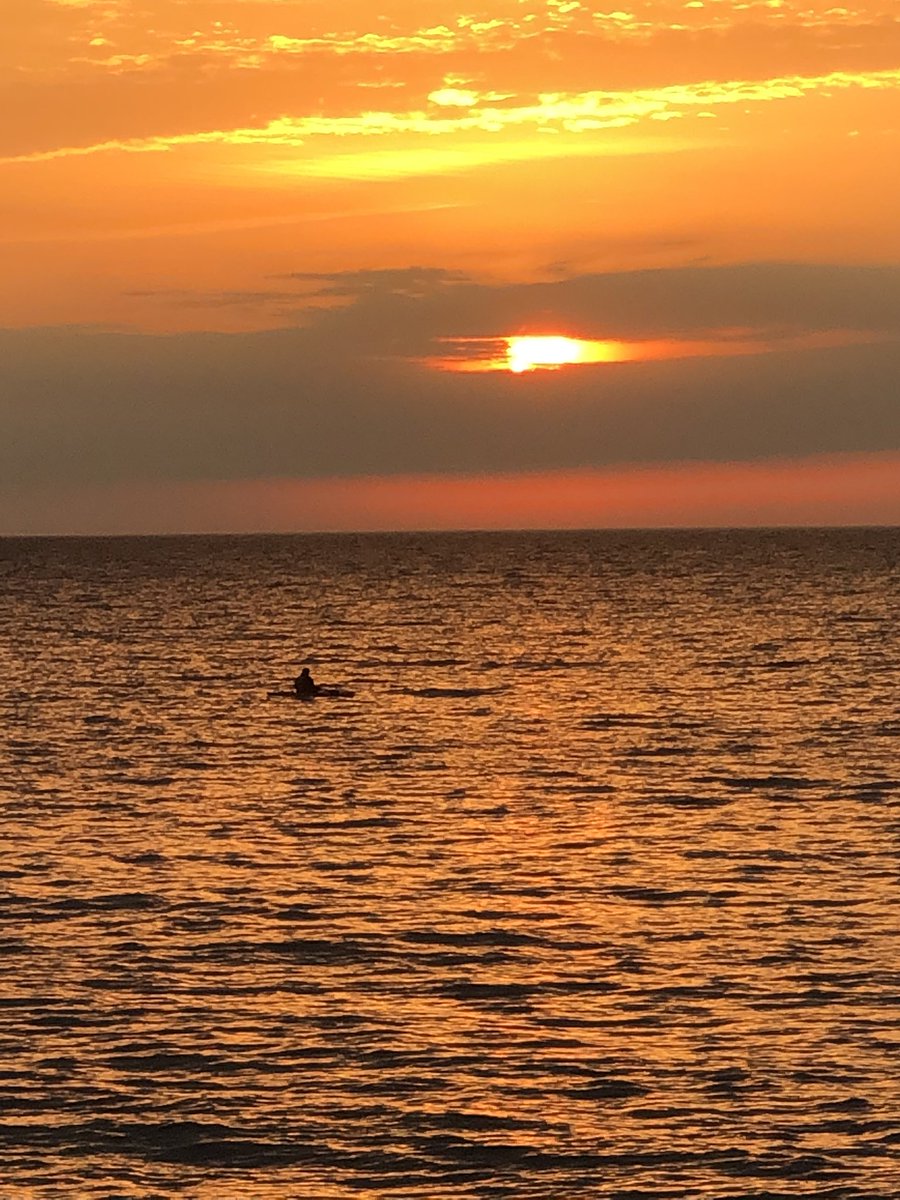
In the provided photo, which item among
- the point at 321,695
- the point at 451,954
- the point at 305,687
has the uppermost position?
the point at 305,687

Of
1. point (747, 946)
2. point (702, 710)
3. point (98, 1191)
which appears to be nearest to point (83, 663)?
point (702, 710)

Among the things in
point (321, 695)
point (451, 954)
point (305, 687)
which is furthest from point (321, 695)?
point (451, 954)

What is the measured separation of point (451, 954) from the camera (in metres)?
26.9

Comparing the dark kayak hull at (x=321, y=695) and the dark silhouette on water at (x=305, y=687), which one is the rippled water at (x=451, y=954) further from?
the dark kayak hull at (x=321, y=695)

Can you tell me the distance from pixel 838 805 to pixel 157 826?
45.6 feet

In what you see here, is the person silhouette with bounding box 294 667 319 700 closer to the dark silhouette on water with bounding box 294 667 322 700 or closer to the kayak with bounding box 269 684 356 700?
Answer: the dark silhouette on water with bounding box 294 667 322 700

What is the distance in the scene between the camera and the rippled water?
1939cm

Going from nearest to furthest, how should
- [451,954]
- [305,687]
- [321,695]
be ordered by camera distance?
[451,954], [305,687], [321,695]

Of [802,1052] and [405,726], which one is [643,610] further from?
[802,1052]

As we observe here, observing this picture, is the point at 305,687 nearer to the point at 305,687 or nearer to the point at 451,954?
the point at 305,687

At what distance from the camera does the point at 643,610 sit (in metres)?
132

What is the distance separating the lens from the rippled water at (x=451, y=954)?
1939 centimetres

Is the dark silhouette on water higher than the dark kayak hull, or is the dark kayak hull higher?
the dark silhouette on water

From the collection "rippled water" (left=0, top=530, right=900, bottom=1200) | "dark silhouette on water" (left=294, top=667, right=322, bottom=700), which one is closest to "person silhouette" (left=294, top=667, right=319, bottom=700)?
"dark silhouette on water" (left=294, top=667, right=322, bottom=700)
